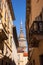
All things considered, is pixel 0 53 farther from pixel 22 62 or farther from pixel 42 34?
pixel 22 62

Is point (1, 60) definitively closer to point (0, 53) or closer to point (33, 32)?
point (0, 53)

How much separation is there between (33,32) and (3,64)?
1028cm

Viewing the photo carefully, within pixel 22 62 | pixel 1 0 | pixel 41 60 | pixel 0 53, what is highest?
pixel 1 0

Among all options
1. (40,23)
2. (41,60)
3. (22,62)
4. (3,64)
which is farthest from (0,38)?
(22,62)

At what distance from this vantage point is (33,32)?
12.0 m

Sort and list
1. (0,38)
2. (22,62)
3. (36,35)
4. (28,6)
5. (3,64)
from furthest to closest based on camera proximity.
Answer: (22,62) → (28,6) → (3,64) → (0,38) → (36,35)

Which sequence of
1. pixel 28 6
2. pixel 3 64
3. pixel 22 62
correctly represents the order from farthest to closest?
pixel 22 62 < pixel 28 6 < pixel 3 64

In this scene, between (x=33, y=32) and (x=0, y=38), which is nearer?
(x=33, y=32)

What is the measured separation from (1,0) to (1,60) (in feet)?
19.3

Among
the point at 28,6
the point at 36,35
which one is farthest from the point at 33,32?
the point at 28,6

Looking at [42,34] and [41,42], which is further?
[41,42]

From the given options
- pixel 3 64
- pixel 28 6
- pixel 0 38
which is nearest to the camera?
pixel 0 38

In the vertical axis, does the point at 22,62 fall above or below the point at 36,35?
below

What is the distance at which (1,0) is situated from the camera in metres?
19.6
